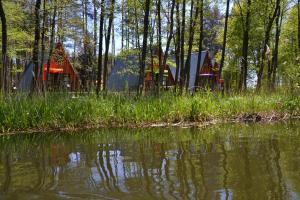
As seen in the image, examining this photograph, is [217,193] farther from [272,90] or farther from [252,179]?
[272,90]

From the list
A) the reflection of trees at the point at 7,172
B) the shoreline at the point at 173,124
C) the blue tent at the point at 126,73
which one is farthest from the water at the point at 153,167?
the blue tent at the point at 126,73

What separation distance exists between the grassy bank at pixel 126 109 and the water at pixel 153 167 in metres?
1.46

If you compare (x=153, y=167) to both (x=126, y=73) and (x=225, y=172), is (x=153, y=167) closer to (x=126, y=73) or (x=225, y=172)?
(x=225, y=172)

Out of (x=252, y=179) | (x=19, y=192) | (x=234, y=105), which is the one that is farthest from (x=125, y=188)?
(x=234, y=105)

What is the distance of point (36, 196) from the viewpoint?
4320 mm

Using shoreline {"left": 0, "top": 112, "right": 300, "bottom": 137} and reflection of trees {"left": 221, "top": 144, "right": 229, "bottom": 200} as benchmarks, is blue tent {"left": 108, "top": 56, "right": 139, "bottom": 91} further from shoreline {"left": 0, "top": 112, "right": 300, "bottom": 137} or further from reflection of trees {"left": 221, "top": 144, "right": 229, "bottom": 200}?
reflection of trees {"left": 221, "top": 144, "right": 229, "bottom": 200}

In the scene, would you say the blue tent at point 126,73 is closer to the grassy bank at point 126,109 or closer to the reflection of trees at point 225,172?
the grassy bank at point 126,109

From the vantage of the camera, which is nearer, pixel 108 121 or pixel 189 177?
pixel 189 177

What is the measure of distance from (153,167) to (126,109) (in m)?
6.14

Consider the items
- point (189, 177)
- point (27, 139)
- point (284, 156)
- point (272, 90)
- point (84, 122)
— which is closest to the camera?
point (189, 177)

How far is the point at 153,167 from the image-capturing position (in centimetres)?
562

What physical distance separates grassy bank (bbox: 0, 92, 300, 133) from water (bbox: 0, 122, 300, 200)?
1.46 meters

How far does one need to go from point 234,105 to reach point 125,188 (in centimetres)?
969

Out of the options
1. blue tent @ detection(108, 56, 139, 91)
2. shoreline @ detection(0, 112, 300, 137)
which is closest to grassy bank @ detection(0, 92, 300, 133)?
shoreline @ detection(0, 112, 300, 137)
